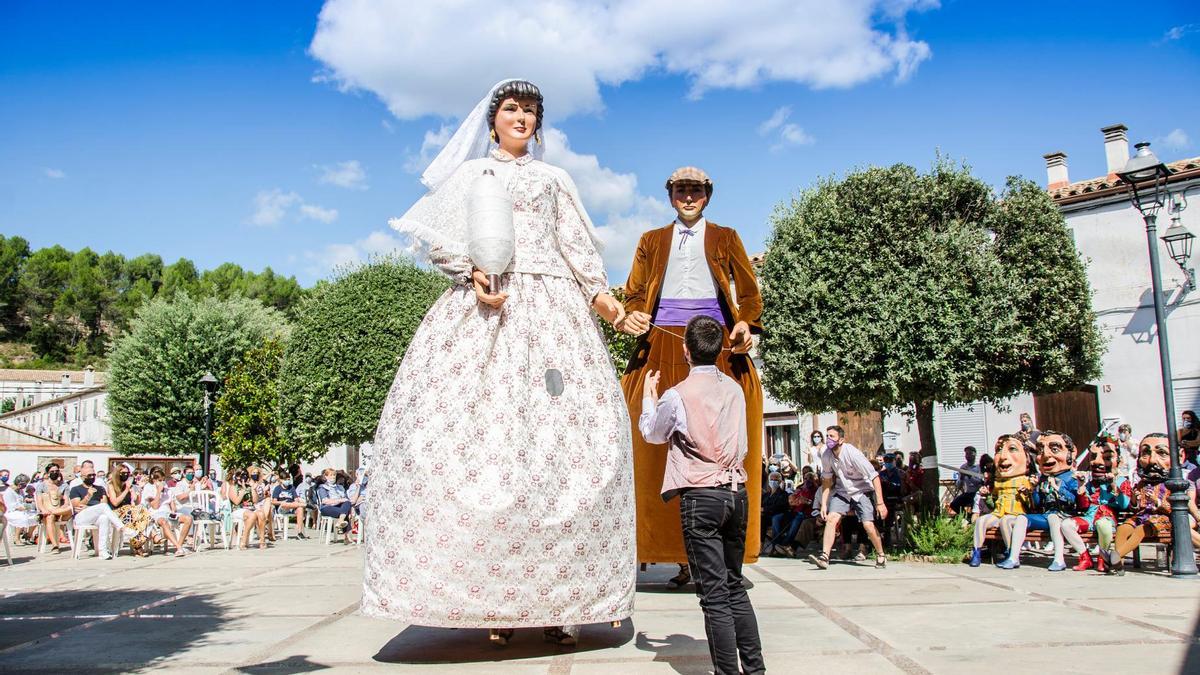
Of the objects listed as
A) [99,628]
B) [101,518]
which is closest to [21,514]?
[101,518]

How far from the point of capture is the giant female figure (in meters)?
4.18

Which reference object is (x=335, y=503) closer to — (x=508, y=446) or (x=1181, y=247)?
(x=508, y=446)

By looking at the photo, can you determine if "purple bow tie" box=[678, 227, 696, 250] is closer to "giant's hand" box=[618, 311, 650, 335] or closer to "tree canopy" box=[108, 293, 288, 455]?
"giant's hand" box=[618, 311, 650, 335]

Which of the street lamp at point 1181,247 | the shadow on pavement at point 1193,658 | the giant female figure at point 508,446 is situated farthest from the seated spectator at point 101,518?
the street lamp at point 1181,247

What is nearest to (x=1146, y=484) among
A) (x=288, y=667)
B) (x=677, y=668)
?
(x=677, y=668)

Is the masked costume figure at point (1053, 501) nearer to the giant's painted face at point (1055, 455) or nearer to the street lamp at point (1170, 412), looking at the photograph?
the giant's painted face at point (1055, 455)

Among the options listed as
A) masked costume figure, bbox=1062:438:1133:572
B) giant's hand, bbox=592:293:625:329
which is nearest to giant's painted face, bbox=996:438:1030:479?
masked costume figure, bbox=1062:438:1133:572

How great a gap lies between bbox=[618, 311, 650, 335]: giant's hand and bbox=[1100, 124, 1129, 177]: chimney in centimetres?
2325

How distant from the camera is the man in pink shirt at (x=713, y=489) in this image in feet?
12.2

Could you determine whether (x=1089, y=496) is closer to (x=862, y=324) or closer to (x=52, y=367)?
(x=862, y=324)

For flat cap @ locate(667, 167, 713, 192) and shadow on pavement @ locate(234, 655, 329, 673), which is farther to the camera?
flat cap @ locate(667, 167, 713, 192)

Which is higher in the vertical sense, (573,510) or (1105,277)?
(1105,277)

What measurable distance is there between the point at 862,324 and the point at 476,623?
7777mm

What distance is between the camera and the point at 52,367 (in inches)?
2876
